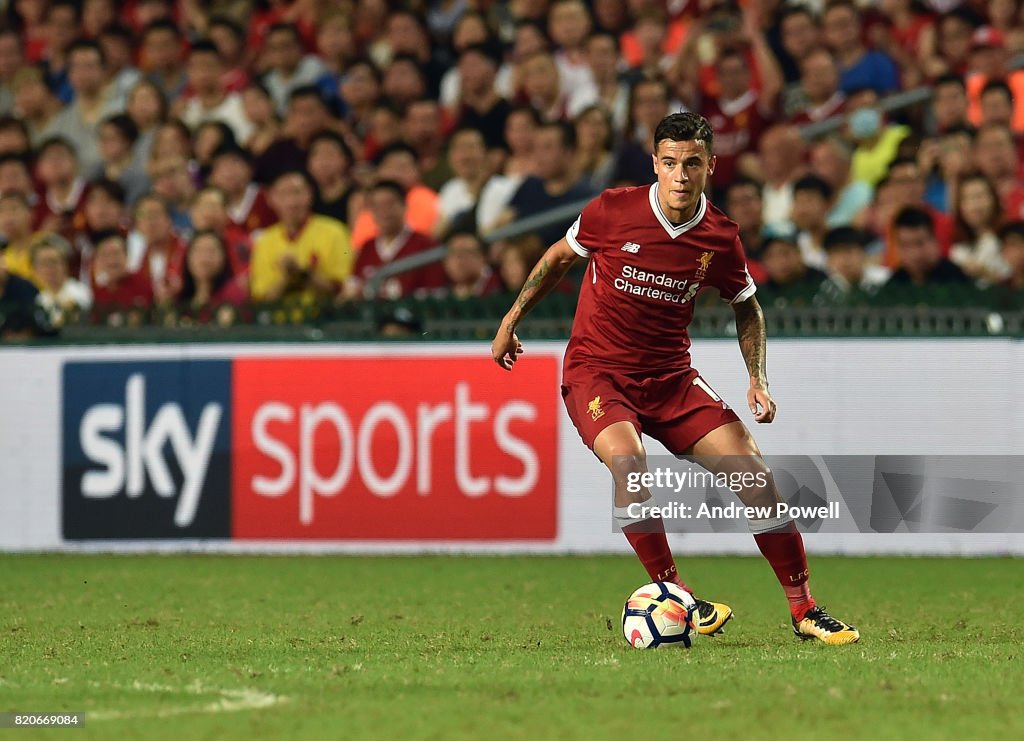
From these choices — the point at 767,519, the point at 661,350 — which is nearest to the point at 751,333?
the point at 661,350

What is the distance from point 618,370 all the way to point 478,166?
244 inches

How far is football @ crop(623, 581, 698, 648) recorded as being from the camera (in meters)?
6.91

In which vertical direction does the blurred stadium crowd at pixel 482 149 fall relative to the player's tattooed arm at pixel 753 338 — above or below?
above

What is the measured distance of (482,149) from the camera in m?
13.3

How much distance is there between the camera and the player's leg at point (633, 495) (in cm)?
702

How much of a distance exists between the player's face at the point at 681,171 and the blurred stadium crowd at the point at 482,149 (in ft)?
13.3

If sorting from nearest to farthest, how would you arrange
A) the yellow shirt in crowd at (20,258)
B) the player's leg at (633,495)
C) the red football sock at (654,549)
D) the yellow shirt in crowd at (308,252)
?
1. the player's leg at (633,495)
2. the red football sock at (654,549)
3. the yellow shirt in crowd at (308,252)
4. the yellow shirt in crowd at (20,258)

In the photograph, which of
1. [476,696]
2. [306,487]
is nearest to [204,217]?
[306,487]

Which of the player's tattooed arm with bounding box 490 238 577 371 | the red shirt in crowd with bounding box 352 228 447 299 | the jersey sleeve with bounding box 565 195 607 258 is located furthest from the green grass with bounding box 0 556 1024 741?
the red shirt in crowd with bounding box 352 228 447 299

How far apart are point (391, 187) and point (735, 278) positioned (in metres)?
5.64

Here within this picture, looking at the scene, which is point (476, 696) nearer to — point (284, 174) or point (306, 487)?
point (306, 487)

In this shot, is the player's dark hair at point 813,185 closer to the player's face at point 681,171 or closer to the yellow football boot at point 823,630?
the player's face at point 681,171

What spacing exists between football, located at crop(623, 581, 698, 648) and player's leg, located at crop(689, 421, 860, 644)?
1.57ft

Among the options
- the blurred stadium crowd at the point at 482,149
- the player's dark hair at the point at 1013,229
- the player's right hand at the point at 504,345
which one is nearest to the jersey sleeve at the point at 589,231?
the player's right hand at the point at 504,345
